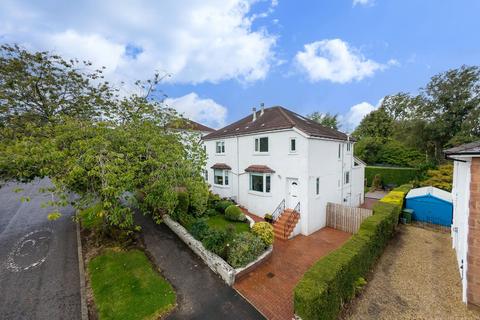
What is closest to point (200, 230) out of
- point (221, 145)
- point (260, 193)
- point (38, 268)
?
point (260, 193)

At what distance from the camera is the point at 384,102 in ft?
137

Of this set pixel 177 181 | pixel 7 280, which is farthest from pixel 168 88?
pixel 7 280

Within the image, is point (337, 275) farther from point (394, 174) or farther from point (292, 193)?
point (394, 174)

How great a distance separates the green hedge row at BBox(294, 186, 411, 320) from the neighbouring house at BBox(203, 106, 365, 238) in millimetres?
4062

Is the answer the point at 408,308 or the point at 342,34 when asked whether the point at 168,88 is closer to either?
the point at 342,34

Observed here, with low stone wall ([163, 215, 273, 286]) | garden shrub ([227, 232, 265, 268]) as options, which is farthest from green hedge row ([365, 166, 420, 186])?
garden shrub ([227, 232, 265, 268])

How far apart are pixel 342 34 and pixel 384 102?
114 feet

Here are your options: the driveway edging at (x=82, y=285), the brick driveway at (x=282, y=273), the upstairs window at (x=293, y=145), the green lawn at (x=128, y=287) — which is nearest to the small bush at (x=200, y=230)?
the green lawn at (x=128, y=287)

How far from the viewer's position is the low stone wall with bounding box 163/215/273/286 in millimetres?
8453

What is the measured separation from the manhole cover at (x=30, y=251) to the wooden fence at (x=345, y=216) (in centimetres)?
1681

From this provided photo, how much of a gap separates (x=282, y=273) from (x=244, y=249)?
2.01 metres

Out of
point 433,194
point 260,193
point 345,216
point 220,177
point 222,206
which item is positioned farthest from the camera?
point 220,177

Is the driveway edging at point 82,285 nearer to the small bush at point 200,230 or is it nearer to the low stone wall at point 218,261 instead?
the low stone wall at point 218,261

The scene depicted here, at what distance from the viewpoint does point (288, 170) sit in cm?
1404
